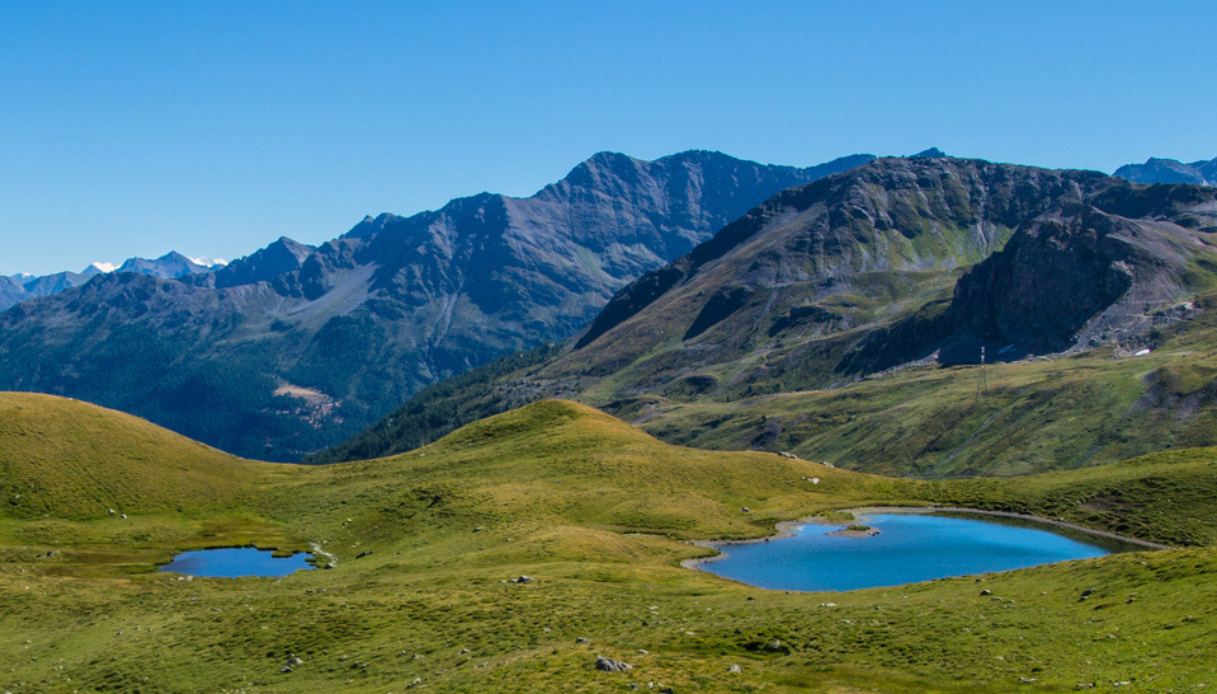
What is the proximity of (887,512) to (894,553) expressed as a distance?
2773cm

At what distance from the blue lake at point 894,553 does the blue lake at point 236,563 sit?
136ft

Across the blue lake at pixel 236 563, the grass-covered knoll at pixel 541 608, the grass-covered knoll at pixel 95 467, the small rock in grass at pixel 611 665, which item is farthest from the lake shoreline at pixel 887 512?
the grass-covered knoll at pixel 95 467

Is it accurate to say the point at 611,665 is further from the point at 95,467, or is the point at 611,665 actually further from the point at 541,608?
the point at 95,467

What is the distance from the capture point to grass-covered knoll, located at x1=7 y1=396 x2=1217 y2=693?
4656 centimetres

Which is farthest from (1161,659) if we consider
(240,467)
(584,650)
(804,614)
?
(240,467)

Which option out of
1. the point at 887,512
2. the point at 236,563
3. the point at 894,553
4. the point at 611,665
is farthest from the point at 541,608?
the point at 887,512

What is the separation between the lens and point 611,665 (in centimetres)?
4569

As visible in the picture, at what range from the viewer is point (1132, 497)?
109625 millimetres

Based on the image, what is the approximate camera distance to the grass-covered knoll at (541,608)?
4656 cm

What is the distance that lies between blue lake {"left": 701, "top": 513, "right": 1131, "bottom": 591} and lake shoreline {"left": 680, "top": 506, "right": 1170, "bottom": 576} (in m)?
1.02

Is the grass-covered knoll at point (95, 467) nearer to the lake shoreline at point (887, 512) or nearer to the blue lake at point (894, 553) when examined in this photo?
the lake shoreline at point (887, 512)

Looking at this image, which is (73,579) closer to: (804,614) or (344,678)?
(344,678)

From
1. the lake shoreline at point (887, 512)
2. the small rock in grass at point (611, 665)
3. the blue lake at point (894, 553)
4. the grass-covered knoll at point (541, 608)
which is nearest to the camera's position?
the small rock in grass at point (611, 665)

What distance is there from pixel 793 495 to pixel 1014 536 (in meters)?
31.5
